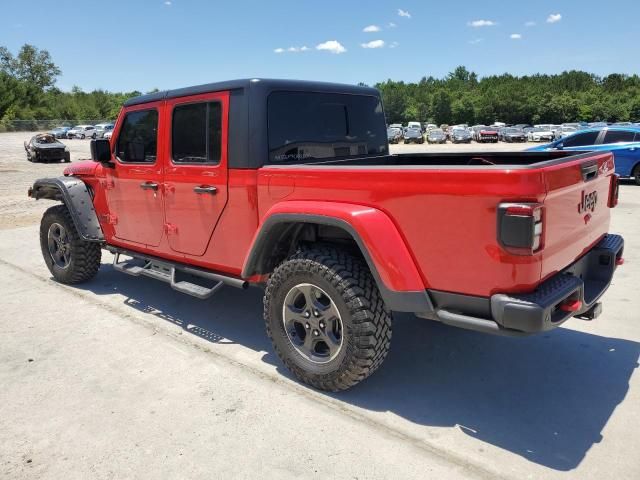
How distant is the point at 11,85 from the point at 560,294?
3979 inches

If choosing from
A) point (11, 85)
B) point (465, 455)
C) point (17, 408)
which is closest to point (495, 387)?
point (465, 455)

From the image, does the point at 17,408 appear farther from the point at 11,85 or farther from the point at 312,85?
the point at 11,85

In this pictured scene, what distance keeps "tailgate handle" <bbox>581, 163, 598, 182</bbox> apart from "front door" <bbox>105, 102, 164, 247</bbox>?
3.19 m

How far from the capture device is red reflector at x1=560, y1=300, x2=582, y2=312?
2707 mm

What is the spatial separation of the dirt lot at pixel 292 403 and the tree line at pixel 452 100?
83.0m

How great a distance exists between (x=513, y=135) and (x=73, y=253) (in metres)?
45.4

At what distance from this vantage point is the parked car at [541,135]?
44.2 m

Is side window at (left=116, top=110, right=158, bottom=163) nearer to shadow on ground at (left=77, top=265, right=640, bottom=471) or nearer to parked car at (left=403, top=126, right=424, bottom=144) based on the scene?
shadow on ground at (left=77, top=265, right=640, bottom=471)

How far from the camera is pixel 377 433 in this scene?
291cm

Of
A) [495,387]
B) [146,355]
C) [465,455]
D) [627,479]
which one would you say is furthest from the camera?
[146,355]

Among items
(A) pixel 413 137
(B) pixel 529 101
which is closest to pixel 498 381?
(A) pixel 413 137

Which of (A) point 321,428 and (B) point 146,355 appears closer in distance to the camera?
(A) point 321,428

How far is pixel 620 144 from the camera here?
13.3 m

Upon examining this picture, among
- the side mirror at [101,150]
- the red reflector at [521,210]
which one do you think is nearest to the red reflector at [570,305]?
the red reflector at [521,210]
